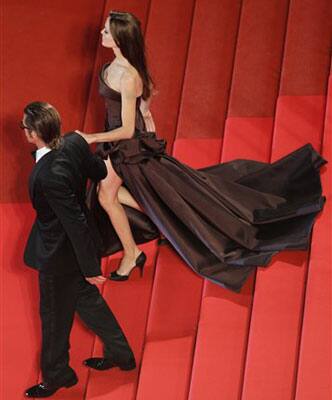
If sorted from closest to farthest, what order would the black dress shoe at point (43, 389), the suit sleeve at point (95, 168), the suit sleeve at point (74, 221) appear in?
the suit sleeve at point (74, 221) < the suit sleeve at point (95, 168) < the black dress shoe at point (43, 389)

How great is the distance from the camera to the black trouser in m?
3.27

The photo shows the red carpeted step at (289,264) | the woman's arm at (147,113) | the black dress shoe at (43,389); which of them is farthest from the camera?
the woman's arm at (147,113)

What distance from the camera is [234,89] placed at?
3936mm

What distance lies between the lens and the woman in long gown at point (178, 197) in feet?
11.2

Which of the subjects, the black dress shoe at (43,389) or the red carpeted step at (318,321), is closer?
the red carpeted step at (318,321)

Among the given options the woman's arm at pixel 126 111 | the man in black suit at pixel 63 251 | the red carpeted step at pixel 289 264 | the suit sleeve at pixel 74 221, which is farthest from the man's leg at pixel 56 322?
the red carpeted step at pixel 289 264

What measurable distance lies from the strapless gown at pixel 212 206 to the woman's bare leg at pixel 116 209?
37 millimetres

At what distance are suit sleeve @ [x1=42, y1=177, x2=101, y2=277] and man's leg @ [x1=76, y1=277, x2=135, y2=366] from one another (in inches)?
5.9

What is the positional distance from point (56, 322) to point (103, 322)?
0.55ft

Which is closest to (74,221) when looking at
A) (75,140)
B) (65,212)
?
(65,212)

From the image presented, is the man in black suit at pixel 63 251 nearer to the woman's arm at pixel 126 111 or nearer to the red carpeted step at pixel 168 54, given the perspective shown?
the woman's arm at pixel 126 111

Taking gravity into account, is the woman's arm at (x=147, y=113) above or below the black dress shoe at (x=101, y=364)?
above

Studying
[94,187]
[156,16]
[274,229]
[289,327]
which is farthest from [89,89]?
[289,327]

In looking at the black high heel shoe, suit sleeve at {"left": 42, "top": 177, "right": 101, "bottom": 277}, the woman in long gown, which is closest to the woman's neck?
the woman in long gown
